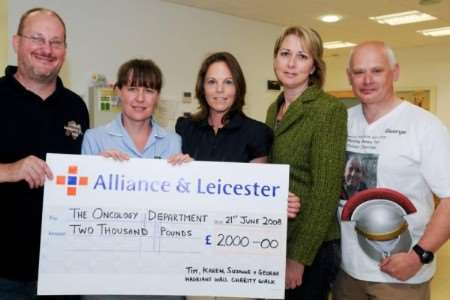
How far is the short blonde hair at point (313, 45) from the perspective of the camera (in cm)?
208

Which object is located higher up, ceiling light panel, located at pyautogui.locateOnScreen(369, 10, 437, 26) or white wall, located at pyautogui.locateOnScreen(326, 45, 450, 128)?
ceiling light panel, located at pyautogui.locateOnScreen(369, 10, 437, 26)

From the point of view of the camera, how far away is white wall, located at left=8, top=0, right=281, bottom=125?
4.94 metres

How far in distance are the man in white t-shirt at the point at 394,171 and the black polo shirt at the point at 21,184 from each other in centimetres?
140

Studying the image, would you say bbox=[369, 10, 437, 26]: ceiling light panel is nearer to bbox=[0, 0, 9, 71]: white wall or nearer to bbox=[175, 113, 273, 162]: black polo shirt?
bbox=[0, 0, 9, 71]: white wall

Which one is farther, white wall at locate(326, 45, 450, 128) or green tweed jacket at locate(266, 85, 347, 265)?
white wall at locate(326, 45, 450, 128)

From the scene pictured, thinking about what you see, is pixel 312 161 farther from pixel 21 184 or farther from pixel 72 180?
pixel 21 184

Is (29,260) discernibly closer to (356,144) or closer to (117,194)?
(117,194)

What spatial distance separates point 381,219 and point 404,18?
5.57 meters

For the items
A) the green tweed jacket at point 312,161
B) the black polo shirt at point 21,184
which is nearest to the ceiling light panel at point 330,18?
the green tweed jacket at point 312,161

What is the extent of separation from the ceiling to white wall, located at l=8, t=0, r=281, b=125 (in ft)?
0.70

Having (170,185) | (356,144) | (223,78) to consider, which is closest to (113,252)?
(170,185)

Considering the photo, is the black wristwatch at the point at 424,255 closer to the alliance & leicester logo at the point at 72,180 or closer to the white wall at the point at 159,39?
the alliance & leicester logo at the point at 72,180

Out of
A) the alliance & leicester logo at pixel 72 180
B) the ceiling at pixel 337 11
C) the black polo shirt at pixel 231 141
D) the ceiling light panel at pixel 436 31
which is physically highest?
the ceiling light panel at pixel 436 31

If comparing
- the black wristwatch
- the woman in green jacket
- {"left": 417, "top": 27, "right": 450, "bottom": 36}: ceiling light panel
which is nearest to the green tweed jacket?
the woman in green jacket
